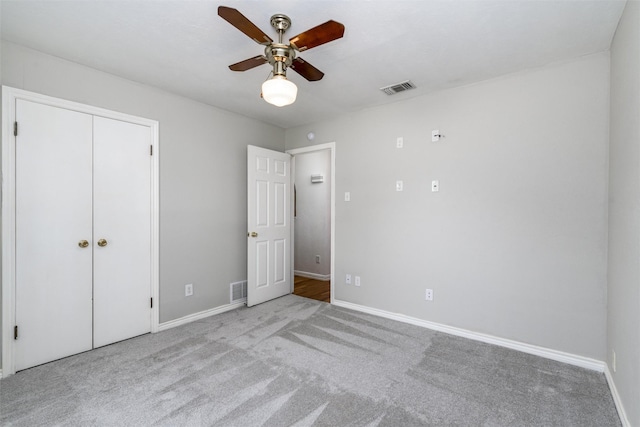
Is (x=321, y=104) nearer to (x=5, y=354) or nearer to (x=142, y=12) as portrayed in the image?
(x=142, y=12)

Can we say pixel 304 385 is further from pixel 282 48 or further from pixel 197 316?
pixel 282 48

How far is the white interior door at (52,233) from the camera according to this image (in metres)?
2.28

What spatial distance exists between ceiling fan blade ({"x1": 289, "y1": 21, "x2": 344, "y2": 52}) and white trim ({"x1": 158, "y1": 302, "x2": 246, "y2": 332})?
2.98 m

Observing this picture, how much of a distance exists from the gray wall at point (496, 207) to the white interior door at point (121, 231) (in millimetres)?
2370

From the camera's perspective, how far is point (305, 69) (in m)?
2.05

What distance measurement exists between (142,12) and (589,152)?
137 inches

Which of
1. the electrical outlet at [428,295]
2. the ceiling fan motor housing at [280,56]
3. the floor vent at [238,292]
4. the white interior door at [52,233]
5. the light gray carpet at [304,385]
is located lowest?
the light gray carpet at [304,385]

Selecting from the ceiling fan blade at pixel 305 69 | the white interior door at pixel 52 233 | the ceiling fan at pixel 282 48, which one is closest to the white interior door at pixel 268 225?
the white interior door at pixel 52 233

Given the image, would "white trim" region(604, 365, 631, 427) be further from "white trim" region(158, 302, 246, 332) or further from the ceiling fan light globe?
"white trim" region(158, 302, 246, 332)

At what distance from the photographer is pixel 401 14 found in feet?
6.11

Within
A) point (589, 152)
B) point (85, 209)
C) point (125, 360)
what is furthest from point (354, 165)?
point (125, 360)

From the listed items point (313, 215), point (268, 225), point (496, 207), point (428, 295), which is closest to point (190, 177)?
point (268, 225)

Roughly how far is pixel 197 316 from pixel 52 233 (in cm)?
162

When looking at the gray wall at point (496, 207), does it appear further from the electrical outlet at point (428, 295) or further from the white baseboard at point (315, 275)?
the white baseboard at point (315, 275)
